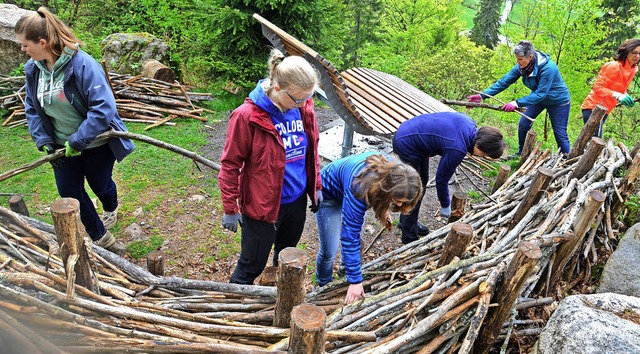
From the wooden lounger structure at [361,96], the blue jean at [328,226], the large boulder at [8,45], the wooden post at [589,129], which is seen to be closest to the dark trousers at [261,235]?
the blue jean at [328,226]

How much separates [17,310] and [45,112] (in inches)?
72.6

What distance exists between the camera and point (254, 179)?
8.21 feet

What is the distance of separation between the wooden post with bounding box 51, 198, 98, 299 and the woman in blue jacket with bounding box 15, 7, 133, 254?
4.03ft

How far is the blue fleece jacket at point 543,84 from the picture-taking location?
4793mm

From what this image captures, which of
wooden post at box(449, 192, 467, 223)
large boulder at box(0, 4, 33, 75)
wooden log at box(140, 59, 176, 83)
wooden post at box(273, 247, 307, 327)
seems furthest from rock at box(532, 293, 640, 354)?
large boulder at box(0, 4, 33, 75)

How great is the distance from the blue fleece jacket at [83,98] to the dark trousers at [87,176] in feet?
0.79

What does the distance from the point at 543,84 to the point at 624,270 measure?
238 centimetres

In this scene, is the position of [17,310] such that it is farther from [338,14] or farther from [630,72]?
[338,14]

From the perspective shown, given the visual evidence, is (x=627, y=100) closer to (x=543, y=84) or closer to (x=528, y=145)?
(x=543, y=84)

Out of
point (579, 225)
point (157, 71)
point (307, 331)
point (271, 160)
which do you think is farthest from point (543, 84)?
point (157, 71)

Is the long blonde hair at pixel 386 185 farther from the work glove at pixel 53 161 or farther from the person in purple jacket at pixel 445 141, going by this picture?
the work glove at pixel 53 161

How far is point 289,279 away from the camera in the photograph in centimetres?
188

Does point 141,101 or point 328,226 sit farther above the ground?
point 328,226

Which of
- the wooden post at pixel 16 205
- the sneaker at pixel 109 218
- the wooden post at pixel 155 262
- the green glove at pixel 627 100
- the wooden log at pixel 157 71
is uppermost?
the green glove at pixel 627 100
